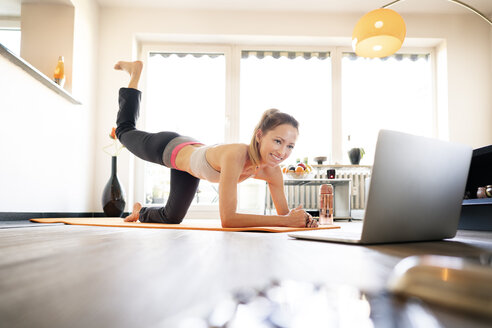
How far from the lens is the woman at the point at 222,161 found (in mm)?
1646

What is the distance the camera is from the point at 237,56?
4.85 meters

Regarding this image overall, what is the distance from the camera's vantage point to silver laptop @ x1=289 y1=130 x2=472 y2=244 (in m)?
0.77

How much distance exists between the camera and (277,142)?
180 cm

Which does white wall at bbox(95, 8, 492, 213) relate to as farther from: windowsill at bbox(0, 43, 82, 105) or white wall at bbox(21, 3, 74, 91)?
windowsill at bbox(0, 43, 82, 105)

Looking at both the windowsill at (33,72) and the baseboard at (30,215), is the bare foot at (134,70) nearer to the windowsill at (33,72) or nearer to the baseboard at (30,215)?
the windowsill at (33,72)

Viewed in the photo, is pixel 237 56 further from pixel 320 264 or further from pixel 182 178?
pixel 320 264

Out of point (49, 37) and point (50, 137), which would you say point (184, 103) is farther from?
point (50, 137)

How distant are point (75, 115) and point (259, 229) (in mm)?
3017

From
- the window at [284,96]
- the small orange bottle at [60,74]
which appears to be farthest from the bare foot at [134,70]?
the window at [284,96]

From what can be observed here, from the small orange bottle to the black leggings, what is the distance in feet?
4.30

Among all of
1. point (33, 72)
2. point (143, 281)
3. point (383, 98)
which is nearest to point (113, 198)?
point (33, 72)

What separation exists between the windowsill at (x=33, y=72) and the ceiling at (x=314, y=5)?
1.71 m

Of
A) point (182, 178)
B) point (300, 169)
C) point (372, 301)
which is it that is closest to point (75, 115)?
point (182, 178)

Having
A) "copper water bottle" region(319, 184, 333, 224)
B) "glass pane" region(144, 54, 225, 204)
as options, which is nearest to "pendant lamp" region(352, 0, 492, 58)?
"copper water bottle" region(319, 184, 333, 224)
